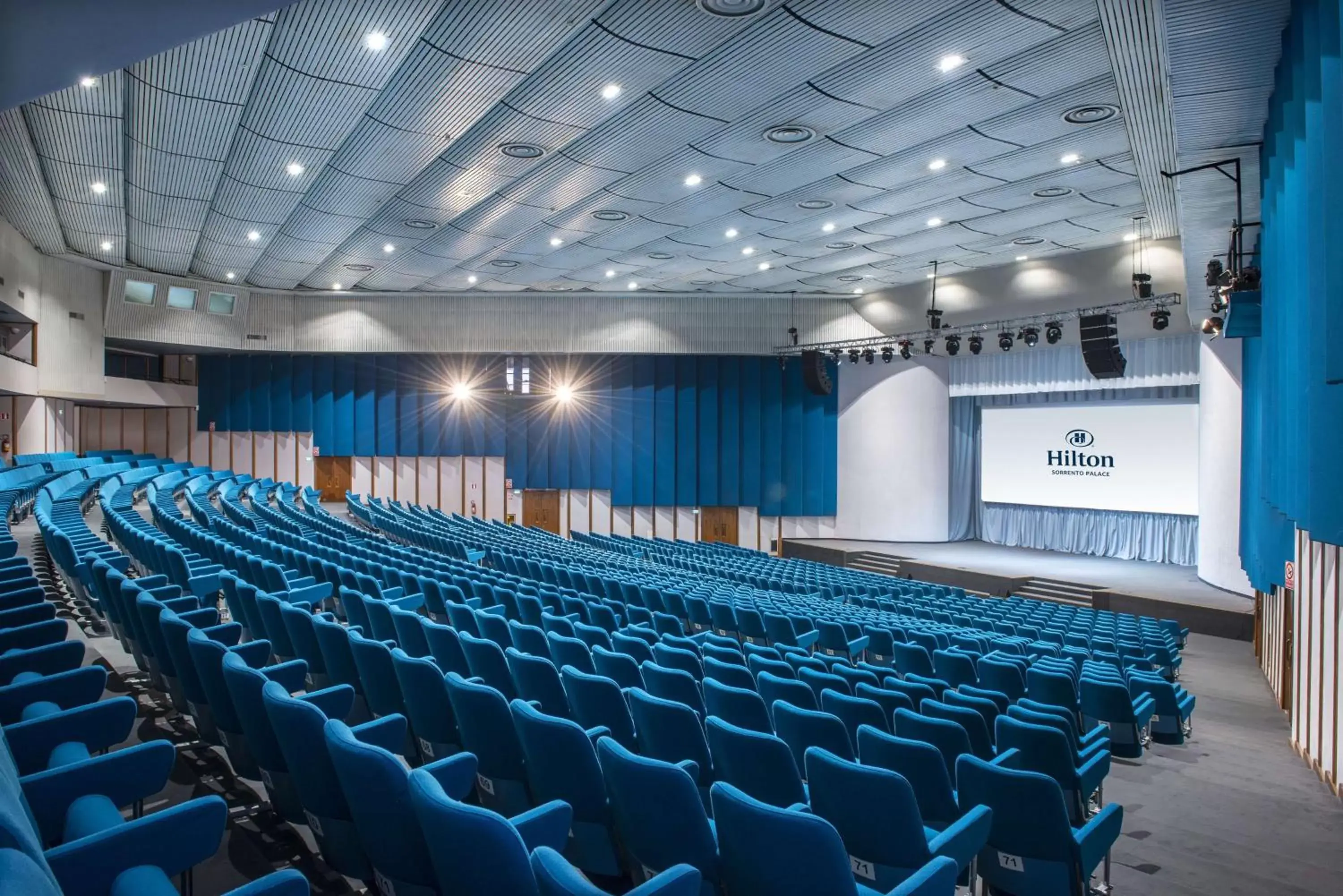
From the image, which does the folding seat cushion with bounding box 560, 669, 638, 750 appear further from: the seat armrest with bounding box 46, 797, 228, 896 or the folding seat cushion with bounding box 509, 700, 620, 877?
the seat armrest with bounding box 46, 797, 228, 896

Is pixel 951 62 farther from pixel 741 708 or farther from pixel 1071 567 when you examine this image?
pixel 1071 567

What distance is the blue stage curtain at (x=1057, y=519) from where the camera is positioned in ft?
62.5

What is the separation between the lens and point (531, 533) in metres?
19.6

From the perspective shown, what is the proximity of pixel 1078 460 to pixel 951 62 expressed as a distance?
1354 cm

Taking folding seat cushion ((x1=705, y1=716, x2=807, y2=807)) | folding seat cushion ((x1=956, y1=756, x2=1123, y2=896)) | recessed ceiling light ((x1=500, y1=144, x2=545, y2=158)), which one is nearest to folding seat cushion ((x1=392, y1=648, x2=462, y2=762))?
folding seat cushion ((x1=705, y1=716, x2=807, y2=807))

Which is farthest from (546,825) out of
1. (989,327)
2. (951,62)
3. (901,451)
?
(901,451)

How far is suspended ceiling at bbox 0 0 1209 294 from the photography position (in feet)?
26.2

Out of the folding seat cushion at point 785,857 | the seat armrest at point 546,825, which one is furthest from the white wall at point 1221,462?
the seat armrest at point 546,825

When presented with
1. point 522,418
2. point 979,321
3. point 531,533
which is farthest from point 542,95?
point 522,418

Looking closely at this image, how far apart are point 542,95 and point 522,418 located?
14.9 metres

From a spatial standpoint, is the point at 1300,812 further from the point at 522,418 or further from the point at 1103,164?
the point at 522,418

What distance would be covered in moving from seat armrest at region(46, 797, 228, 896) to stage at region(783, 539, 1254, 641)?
15.2 metres

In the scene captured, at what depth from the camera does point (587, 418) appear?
77.8 feet

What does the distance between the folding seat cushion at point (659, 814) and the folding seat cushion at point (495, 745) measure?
25.7 inches
